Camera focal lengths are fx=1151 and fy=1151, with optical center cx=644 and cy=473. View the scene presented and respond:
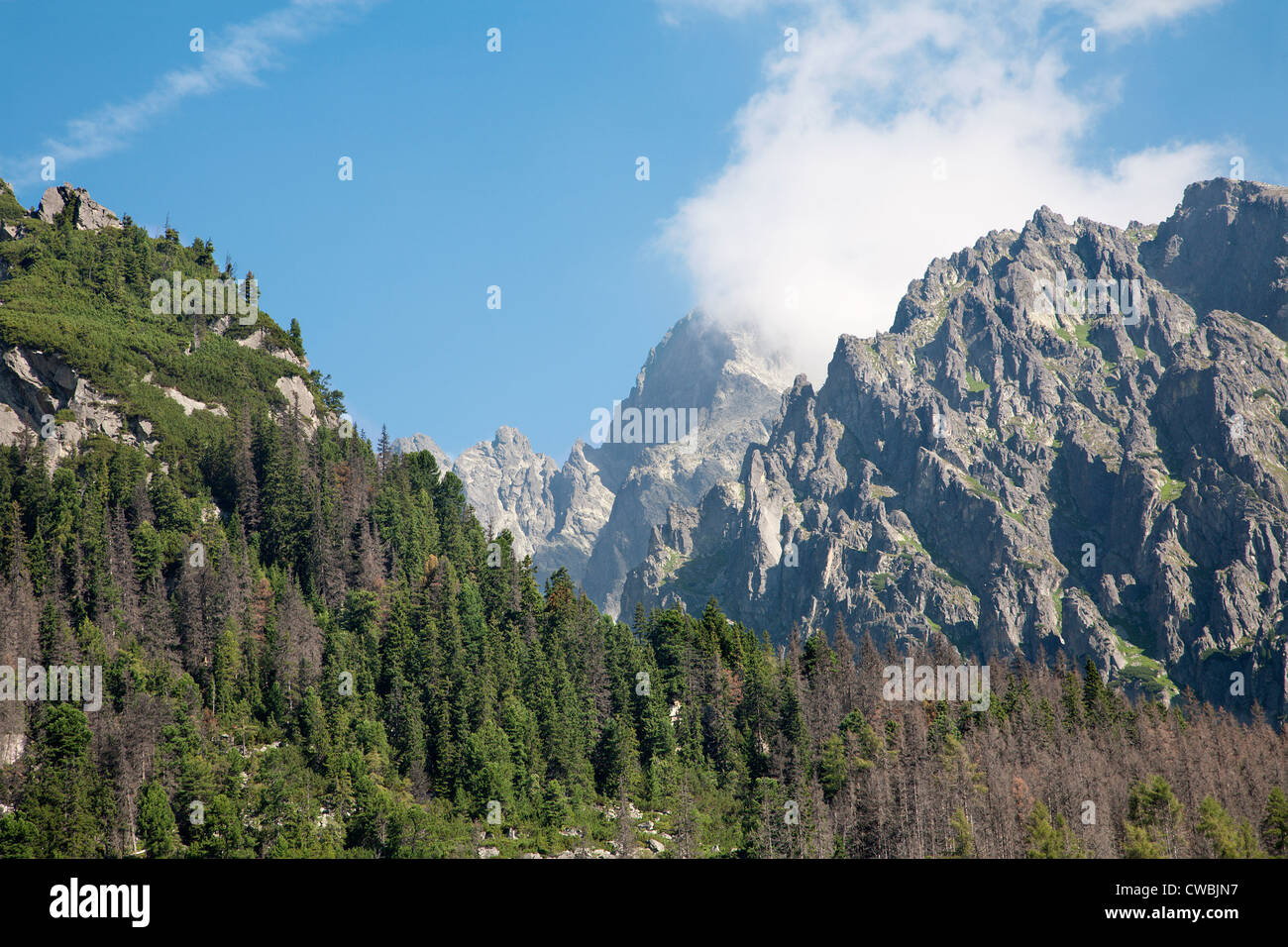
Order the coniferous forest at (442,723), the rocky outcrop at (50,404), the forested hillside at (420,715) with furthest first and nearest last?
the rocky outcrop at (50,404) < the forested hillside at (420,715) < the coniferous forest at (442,723)

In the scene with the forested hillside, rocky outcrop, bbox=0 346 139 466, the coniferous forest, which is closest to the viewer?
the coniferous forest

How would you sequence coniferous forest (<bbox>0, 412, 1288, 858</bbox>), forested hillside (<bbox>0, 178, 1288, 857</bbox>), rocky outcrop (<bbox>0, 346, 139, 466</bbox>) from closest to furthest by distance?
coniferous forest (<bbox>0, 412, 1288, 858</bbox>)
forested hillside (<bbox>0, 178, 1288, 857</bbox>)
rocky outcrop (<bbox>0, 346, 139, 466</bbox>)

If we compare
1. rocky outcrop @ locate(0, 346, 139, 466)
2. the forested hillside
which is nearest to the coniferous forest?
the forested hillside

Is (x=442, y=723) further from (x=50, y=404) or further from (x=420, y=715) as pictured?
(x=50, y=404)

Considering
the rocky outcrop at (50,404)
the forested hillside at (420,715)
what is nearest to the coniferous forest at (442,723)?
the forested hillside at (420,715)

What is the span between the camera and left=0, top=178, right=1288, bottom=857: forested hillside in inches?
4296

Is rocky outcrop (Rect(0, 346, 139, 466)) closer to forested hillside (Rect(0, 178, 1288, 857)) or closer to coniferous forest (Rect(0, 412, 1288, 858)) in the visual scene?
forested hillside (Rect(0, 178, 1288, 857))

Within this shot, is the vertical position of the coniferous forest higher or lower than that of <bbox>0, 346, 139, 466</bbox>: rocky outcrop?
lower

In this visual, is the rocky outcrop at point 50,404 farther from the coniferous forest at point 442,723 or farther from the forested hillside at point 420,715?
the coniferous forest at point 442,723

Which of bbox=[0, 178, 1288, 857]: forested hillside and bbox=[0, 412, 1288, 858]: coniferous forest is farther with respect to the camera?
bbox=[0, 178, 1288, 857]: forested hillside

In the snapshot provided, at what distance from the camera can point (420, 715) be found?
12962 centimetres

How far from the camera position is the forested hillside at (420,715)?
109 m

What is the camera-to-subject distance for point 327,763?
382ft
